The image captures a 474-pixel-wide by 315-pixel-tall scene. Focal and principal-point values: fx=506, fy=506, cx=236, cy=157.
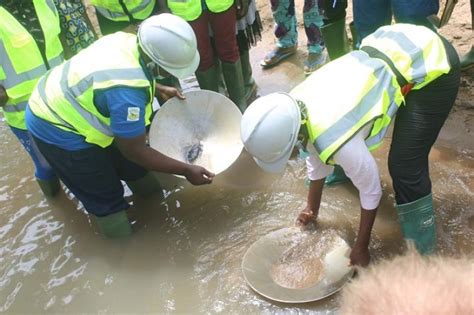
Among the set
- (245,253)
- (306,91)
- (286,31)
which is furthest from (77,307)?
(286,31)

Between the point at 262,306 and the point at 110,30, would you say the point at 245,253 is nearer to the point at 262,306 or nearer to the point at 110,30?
the point at 262,306

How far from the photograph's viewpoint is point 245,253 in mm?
3000

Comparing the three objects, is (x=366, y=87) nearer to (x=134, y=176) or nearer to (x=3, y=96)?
→ (x=134, y=176)

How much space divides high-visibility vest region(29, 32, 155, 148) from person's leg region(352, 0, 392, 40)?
1.64 meters

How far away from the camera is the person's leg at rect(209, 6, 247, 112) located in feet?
12.1

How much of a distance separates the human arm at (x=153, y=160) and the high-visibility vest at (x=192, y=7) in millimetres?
1207

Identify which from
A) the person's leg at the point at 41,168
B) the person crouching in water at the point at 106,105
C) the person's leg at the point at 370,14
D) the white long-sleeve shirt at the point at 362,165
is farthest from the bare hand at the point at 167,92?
the person's leg at the point at 370,14

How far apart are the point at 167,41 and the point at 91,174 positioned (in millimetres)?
987

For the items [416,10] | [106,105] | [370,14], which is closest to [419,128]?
[416,10]

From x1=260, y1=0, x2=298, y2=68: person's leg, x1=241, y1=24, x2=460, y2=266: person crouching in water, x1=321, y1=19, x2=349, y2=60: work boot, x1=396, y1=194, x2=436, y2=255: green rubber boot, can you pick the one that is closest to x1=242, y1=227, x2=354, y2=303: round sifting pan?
x1=241, y1=24, x2=460, y2=266: person crouching in water

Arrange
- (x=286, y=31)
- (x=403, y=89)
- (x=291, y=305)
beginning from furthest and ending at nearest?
(x=286, y=31), (x=291, y=305), (x=403, y=89)

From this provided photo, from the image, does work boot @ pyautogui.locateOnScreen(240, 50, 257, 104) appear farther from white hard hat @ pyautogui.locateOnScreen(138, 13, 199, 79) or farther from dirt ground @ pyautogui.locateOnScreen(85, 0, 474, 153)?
white hard hat @ pyautogui.locateOnScreen(138, 13, 199, 79)

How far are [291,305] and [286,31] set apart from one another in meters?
2.92

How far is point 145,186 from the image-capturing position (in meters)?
3.66
